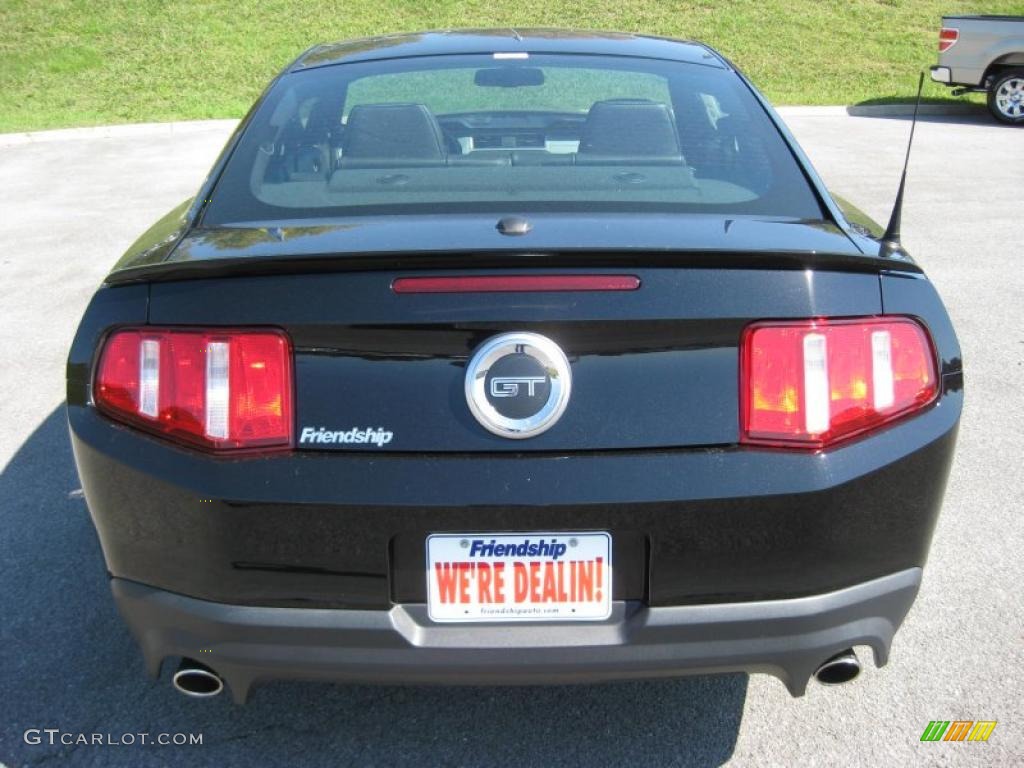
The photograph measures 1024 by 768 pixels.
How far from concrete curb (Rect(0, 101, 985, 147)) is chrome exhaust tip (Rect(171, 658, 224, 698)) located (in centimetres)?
1368

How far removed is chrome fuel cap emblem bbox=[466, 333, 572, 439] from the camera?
2.08 m

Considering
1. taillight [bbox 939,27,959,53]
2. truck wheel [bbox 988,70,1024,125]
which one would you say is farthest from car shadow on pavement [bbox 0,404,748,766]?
taillight [bbox 939,27,959,53]

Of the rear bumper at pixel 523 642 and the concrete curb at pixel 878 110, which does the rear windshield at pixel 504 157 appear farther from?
the concrete curb at pixel 878 110

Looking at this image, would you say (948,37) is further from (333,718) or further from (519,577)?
(519,577)

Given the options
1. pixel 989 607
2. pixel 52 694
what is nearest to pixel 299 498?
pixel 52 694

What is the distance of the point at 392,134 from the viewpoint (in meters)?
3.20

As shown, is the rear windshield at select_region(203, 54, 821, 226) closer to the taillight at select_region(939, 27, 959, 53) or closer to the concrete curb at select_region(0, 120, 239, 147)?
the concrete curb at select_region(0, 120, 239, 147)

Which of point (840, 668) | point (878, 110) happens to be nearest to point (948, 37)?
point (878, 110)

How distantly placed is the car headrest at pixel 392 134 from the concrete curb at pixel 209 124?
12.6 metres

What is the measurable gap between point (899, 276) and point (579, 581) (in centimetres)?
93

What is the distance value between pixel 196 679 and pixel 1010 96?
16073mm

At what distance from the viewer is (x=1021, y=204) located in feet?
31.6

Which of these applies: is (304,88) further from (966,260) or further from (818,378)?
(966,260)

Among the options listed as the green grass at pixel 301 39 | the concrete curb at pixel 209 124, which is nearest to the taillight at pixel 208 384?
the concrete curb at pixel 209 124
